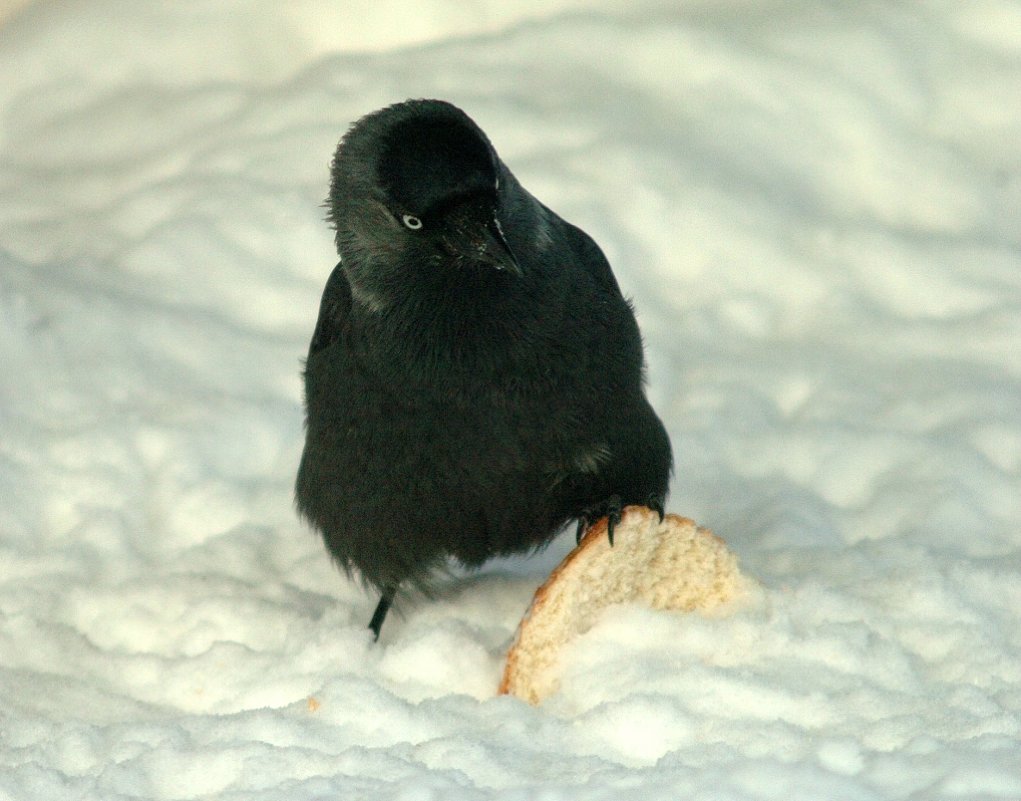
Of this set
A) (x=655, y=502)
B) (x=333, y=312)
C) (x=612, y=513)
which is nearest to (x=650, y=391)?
(x=655, y=502)

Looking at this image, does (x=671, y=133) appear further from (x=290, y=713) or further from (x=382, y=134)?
(x=290, y=713)

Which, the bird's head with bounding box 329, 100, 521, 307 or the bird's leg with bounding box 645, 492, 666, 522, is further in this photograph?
the bird's leg with bounding box 645, 492, 666, 522

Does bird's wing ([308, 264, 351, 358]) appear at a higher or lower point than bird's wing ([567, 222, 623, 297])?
lower

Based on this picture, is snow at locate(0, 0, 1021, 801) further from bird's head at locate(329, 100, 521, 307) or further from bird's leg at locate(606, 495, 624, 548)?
bird's head at locate(329, 100, 521, 307)

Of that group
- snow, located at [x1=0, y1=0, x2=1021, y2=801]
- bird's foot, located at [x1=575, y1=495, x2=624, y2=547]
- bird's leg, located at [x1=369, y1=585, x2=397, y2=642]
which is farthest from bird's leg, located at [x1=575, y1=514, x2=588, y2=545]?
bird's leg, located at [x1=369, y1=585, x2=397, y2=642]

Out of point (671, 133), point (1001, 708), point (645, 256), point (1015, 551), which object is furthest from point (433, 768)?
point (671, 133)
